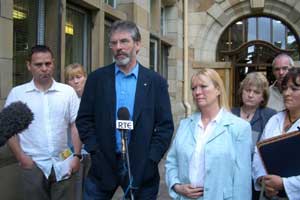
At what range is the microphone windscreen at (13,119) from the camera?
163 cm

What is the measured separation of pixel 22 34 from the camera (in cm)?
539

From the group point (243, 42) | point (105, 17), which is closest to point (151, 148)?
point (105, 17)

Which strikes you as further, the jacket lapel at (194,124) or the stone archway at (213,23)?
the stone archway at (213,23)

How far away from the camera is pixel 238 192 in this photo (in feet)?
9.35

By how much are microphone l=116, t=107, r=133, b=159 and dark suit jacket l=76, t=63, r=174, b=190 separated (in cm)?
17

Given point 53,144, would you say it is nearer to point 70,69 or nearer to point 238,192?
point 70,69

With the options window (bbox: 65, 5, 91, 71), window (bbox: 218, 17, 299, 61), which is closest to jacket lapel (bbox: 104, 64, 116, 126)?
window (bbox: 65, 5, 91, 71)

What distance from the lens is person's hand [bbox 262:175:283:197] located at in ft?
9.23

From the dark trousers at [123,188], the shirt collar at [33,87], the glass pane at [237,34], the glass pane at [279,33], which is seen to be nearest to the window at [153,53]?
the glass pane at [237,34]

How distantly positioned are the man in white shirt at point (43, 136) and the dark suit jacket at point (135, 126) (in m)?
0.66

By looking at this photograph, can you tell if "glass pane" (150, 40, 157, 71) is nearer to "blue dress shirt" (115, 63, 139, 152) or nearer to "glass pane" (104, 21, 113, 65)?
"glass pane" (104, 21, 113, 65)

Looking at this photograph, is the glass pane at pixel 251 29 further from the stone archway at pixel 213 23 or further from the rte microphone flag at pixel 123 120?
the rte microphone flag at pixel 123 120

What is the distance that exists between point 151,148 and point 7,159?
6.47 feet

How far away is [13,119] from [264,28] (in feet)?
44.5
